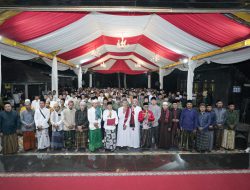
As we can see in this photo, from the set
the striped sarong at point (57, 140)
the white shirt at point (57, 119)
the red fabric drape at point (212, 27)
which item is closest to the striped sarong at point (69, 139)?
the striped sarong at point (57, 140)

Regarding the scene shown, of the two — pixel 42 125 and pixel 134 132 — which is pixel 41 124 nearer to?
pixel 42 125

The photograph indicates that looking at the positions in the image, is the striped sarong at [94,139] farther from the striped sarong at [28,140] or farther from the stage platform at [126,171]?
the striped sarong at [28,140]

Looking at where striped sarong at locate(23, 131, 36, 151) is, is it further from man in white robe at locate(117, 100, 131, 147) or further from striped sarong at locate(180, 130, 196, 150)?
striped sarong at locate(180, 130, 196, 150)

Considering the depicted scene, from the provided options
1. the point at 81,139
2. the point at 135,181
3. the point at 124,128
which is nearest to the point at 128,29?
the point at 124,128

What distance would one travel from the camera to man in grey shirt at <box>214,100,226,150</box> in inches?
214

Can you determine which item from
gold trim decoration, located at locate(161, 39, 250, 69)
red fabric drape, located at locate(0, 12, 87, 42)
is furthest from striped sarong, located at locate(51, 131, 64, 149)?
gold trim decoration, located at locate(161, 39, 250, 69)

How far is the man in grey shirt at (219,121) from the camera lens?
17.8 ft

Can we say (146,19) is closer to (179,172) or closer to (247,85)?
(179,172)

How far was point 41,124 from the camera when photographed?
205 inches

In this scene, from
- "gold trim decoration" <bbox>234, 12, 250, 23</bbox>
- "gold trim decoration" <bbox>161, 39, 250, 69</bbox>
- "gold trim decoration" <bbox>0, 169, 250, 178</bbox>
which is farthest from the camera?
"gold trim decoration" <bbox>161, 39, 250, 69</bbox>

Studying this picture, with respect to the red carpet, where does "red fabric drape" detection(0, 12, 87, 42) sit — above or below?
above

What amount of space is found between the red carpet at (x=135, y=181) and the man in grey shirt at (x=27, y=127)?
1.53 metres

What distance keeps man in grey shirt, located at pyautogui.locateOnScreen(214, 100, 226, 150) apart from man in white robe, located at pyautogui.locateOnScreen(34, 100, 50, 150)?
4391 mm

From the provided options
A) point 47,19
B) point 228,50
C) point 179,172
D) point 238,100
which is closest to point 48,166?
point 179,172
